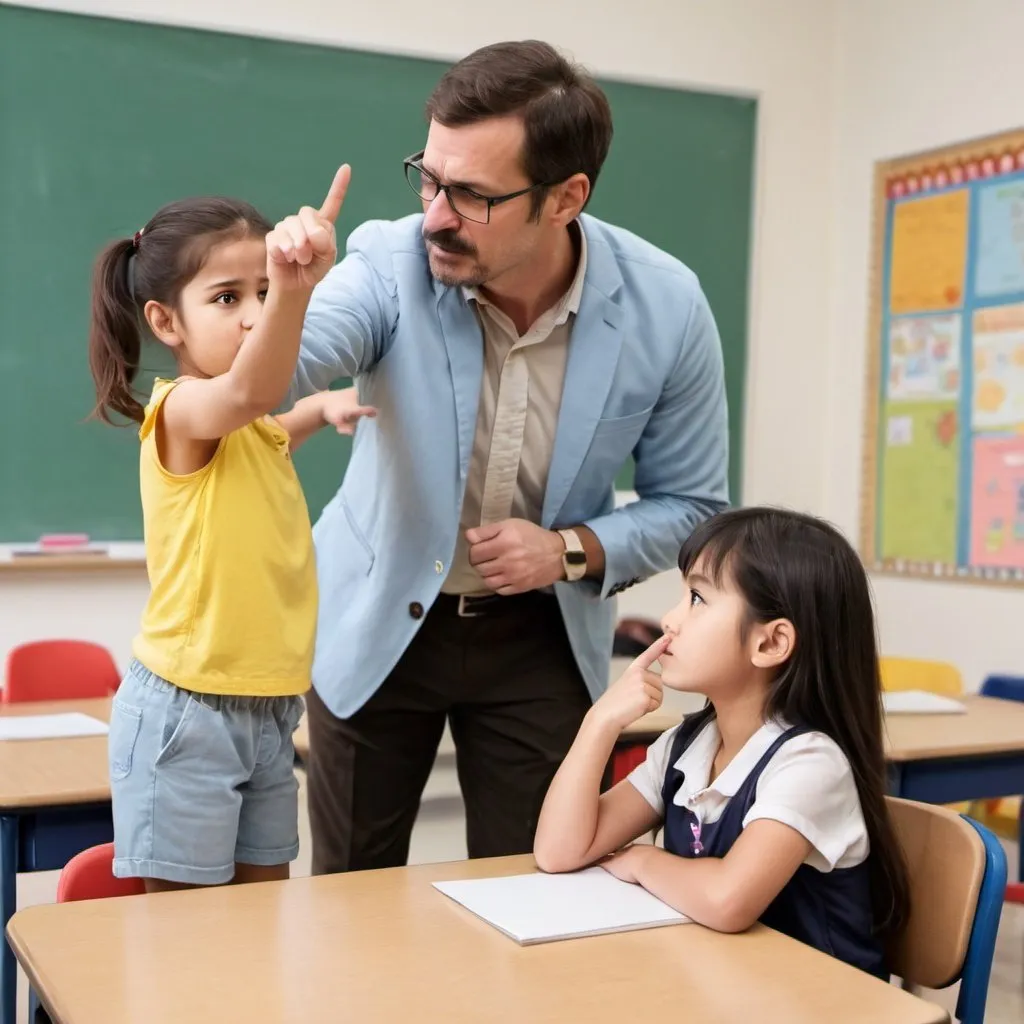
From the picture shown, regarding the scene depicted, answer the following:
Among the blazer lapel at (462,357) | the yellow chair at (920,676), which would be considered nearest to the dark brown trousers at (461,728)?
the blazer lapel at (462,357)

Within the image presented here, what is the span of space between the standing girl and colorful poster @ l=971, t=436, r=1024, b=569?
3.17m

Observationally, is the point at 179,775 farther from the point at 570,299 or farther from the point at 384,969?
the point at 570,299

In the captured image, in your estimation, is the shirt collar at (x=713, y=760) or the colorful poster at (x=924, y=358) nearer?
the shirt collar at (x=713, y=760)

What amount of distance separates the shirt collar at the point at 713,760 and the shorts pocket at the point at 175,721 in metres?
0.59

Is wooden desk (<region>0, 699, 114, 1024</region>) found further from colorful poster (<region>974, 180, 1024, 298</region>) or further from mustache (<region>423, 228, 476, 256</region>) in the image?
colorful poster (<region>974, 180, 1024, 298</region>)

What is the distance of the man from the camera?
1947mm

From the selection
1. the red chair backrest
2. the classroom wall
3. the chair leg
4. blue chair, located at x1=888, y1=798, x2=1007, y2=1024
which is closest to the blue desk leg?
the red chair backrest

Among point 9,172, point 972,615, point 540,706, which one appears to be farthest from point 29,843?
point 972,615

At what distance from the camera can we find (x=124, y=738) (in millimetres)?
1646

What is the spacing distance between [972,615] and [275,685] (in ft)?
11.9

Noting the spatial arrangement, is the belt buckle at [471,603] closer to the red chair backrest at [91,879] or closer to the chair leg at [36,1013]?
the red chair backrest at [91,879]

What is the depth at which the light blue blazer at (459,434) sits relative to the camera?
6.65ft

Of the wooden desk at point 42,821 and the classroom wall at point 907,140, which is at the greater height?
the classroom wall at point 907,140

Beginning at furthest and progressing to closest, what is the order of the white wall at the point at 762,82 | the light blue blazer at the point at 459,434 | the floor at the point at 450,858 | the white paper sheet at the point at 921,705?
1. the white wall at the point at 762,82
2. the white paper sheet at the point at 921,705
3. the floor at the point at 450,858
4. the light blue blazer at the point at 459,434
